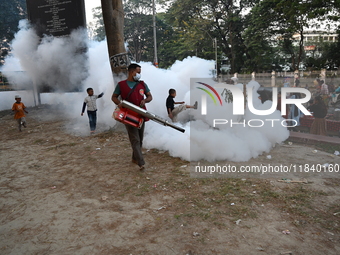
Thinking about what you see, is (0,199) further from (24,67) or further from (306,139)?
(24,67)

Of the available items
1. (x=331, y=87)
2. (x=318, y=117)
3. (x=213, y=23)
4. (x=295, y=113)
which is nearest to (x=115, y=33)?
(x=295, y=113)

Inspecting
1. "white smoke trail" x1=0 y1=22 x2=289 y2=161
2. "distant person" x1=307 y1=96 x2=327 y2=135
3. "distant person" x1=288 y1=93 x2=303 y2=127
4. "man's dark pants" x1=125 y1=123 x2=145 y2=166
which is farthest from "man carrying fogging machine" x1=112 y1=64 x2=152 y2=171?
"distant person" x1=288 y1=93 x2=303 y2=127

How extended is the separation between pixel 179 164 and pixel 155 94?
439cm

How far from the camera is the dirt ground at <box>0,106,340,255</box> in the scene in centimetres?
251

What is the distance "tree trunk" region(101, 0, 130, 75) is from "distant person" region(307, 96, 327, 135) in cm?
476

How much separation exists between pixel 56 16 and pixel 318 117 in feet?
33.9

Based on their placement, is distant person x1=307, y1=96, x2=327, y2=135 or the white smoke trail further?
distant person x1=307, y1=96, x2=327, y2=135

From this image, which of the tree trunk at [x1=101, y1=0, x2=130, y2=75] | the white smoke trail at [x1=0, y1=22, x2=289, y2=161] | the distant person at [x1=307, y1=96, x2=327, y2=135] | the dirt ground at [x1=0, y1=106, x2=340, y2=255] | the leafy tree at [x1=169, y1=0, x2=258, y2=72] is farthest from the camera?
the leafy tree at [x1=169, y1=0, x2=258, y2=72]

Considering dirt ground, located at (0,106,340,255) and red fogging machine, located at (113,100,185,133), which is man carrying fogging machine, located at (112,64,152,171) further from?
dirt ground, located at (0,106,340,255)

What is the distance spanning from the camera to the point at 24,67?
1370 cm

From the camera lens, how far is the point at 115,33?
7.35 m

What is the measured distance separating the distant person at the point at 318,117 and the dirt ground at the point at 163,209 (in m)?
1.72

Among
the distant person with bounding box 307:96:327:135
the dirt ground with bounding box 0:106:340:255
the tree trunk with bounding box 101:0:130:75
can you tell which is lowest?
the dirt ground with bounding box 0:106:340:255

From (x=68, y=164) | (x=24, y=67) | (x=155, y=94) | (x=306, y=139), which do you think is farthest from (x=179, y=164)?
(x=24, y=67)
